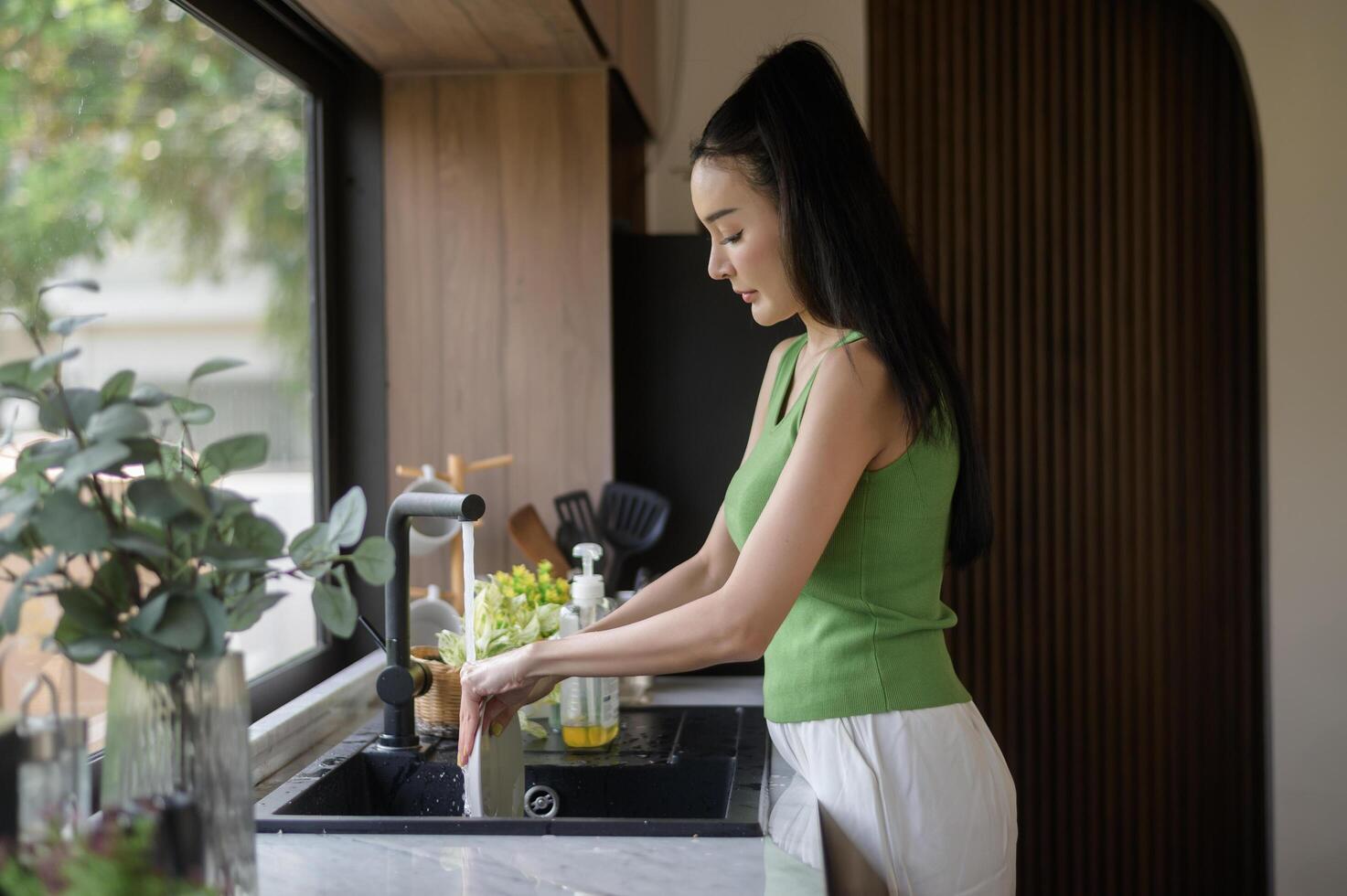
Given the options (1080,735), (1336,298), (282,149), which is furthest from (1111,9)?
(282,149)

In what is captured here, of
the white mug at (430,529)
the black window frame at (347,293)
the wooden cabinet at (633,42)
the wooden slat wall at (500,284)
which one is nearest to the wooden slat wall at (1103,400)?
the wooden cabinet at (633,42)

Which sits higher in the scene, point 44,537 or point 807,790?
point 44,537

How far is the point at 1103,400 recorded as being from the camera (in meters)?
2.74

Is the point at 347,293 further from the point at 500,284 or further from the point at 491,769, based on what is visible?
the point at 491,769

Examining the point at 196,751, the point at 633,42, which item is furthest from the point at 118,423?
the point at 633,42

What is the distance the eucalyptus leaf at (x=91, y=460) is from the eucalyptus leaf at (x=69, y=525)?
0.01 meters

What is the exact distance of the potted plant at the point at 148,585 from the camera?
0.79m

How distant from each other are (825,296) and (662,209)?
150 centimetres

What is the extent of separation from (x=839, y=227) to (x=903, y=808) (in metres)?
0.59

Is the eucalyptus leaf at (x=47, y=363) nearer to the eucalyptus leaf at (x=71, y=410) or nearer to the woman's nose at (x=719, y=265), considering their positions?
the eucalyptus leaf at (x=71, y=410)

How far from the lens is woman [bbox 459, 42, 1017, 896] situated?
118 cm

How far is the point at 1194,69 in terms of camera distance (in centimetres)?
267

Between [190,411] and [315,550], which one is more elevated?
[190,411]

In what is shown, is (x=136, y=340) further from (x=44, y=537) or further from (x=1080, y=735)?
(x=1080, y=735)
